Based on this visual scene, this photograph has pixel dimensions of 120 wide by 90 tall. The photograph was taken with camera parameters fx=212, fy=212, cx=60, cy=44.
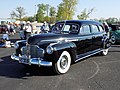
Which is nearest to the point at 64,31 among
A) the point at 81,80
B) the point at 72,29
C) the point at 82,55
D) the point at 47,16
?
the point at 72,29

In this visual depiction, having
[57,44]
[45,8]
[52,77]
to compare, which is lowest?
[52,77]

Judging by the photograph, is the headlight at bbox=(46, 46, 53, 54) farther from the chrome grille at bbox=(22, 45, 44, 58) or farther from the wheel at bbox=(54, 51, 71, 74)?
the wheel at bbox=(54, 51, 71, 74)

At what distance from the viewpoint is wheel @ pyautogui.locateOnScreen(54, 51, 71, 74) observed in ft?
21.4

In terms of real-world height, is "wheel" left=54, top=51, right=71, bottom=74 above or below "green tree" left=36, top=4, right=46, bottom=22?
below

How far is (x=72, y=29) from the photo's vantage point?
7.84 meters

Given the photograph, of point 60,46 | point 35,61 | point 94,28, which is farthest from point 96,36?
point 35,61

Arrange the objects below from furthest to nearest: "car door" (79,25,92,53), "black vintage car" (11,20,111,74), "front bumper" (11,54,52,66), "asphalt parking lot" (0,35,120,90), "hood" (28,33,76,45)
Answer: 1. "car door" (79,25,92,53)
2. "hood" (28,33,76,45)
3. "black vintage car" (11,20,111,74)
4. "front bumper" (11,54,52,66)
5. "asphalt parking lot" (0,35,120,90)

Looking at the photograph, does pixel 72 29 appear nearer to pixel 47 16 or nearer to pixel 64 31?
pixel 64 31

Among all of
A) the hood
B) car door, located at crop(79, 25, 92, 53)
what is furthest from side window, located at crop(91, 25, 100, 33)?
the hood

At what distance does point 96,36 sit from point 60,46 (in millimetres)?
2788

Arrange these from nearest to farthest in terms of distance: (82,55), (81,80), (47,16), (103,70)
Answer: (81,80) < (103,70) < (82,55) < (47,16)

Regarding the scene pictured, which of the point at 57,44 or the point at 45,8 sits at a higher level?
the point at 45,8

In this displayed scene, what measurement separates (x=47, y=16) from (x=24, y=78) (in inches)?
2725

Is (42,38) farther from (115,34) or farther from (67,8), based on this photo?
(67,8)
